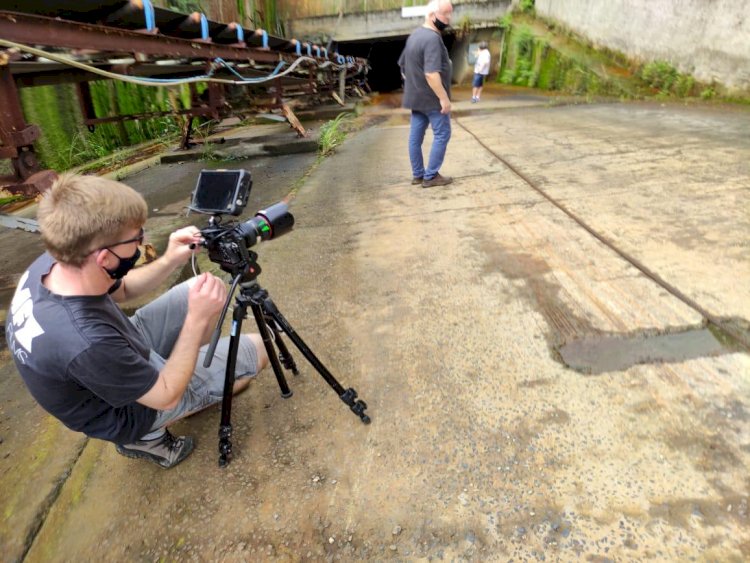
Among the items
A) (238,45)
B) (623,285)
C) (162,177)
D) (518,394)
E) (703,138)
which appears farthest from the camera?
(162,177)

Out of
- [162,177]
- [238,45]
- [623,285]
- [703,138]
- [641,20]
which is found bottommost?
[162,177]

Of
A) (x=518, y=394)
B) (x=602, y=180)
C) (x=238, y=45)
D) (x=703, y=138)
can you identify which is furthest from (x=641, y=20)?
(x=518, y=394)

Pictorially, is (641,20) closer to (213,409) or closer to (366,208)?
(366,208)

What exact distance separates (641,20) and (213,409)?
11.7m

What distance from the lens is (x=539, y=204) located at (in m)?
3.88

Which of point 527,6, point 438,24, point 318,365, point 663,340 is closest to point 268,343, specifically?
point 318,365

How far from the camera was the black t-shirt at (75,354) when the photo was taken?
4.41 ft

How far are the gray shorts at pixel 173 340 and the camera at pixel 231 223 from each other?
1.61 ft

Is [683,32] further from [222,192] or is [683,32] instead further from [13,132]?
[13,132]

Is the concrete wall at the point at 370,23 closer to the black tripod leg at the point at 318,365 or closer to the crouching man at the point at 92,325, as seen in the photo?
the black tripod leg at the point at 318,365

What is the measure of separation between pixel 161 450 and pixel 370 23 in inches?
675

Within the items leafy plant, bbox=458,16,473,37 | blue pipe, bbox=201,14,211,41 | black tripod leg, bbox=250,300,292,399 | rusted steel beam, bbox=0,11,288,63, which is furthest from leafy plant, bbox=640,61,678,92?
black tripod leg, bbox=250,300,292,399

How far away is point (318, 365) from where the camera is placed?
1.83 meters

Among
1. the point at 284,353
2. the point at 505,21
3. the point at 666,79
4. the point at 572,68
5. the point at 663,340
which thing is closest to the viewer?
the point at 284,353
